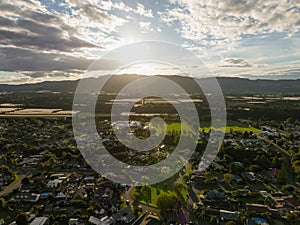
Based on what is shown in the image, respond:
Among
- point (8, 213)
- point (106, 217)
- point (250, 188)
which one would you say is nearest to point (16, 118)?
point (8, 213)

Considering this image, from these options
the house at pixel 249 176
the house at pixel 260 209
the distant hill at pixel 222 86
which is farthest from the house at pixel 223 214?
the distant hill at pixel 222 86

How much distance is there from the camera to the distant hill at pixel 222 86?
6462cm

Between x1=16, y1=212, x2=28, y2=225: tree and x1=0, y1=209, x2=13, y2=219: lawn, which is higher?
x1=16, y1=212, x2=28, y2=225: tree

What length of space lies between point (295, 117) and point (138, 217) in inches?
965

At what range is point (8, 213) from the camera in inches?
298

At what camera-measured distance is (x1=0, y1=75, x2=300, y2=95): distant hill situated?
64625 millimetres

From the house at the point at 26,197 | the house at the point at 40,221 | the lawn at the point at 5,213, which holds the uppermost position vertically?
the house at the point at 40,221

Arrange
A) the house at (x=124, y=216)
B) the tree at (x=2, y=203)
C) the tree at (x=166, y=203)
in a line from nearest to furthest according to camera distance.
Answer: the house at (x=124, y=216) < the tree at (x=166, y=203) < the tree at (x=2, y=203)

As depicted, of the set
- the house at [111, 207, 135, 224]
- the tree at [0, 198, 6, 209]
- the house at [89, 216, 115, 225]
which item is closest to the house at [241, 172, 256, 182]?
the house at [111, 207, 135, 224]

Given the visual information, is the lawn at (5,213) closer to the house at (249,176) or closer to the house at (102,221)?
the house at (102,221)

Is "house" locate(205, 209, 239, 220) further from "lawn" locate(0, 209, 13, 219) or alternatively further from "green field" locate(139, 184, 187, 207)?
"lawn" locate(0, 209, 13, 219)

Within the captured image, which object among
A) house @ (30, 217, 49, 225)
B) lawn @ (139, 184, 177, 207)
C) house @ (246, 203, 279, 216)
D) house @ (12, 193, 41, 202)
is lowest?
house @ (12, 193, 41, 202)

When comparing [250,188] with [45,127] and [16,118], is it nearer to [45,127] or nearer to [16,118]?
[45,127]

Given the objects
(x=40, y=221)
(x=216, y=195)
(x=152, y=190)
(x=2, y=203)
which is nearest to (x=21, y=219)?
(x=40, y=221)
